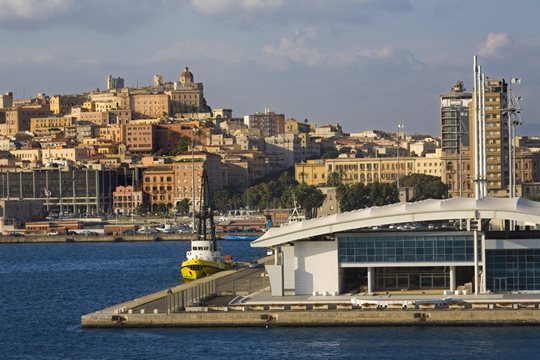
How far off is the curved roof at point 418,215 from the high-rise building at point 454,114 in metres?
114

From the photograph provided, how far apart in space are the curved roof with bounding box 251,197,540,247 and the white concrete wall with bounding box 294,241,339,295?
0.74 meters

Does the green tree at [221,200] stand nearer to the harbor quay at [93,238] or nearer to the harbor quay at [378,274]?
the harbor quay at [93,238]

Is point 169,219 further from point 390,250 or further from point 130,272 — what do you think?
point 390,250

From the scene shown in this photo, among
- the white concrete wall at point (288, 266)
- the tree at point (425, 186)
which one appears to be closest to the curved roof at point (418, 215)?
the white concrete wall at point (288, 266)

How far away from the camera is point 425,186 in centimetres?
16012

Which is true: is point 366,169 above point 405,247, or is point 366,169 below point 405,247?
above

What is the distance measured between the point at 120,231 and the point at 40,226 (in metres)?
9.78

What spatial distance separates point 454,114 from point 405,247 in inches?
4684

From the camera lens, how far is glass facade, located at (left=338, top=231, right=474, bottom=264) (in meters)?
51.2

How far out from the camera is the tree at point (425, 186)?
516ft

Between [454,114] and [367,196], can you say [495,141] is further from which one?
[454,114]

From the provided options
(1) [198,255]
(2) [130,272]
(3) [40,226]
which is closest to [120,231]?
(3) [40,226]

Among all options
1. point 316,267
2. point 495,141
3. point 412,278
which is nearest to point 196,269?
point 316,267

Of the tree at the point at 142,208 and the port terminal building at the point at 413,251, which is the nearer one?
the port terminal building at the point at 413,251
